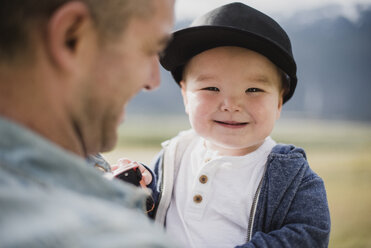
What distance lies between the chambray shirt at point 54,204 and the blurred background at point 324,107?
4002 millimetres

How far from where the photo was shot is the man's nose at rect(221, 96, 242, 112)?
64.2 inches

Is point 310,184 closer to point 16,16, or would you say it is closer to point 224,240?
point 224,240

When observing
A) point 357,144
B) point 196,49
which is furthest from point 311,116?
point 196,49

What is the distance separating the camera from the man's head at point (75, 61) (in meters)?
0.75

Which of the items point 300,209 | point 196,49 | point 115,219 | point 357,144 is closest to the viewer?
point 115,219

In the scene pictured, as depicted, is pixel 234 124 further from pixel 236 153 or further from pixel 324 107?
pixel 324 107

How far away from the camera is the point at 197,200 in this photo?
1.62 metres

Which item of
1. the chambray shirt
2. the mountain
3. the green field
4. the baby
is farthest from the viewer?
the mountain

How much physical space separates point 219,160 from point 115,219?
1054mm

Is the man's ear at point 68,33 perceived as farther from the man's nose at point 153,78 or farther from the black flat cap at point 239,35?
the black flat cap at point 239,35

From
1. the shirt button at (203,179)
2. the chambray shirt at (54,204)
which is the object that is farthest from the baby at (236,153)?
the chambray shirt at (54,204)

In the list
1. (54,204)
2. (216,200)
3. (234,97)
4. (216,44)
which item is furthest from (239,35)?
(54,204)

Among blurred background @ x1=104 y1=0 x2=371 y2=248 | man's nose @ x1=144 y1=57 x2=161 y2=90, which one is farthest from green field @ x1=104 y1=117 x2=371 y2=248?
man's nose @ x1=144 y1=57 x2=161 y2=90

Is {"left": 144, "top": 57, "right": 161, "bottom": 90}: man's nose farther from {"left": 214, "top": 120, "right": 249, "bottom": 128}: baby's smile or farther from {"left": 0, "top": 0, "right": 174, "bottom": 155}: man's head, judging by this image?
{"left": 214, "top": 120, "right": 249, "bottom": 128}: baby's smile
